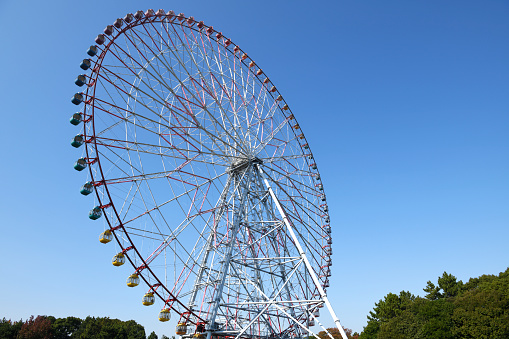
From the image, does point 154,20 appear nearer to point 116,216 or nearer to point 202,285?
point 116,216

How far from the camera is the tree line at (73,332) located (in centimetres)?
6222

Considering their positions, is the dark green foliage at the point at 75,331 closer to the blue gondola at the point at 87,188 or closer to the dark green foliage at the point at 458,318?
the dark green foliage at the point at 458,318

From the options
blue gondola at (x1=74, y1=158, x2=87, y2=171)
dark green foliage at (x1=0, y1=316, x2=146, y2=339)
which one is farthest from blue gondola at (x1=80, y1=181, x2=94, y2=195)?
dark green foliage at (x1=0, y1=316, x2=146, y2=339)

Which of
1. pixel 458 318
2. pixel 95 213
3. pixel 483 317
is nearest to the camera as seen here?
pixel 95 213

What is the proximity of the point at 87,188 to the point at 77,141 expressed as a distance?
8.34ft

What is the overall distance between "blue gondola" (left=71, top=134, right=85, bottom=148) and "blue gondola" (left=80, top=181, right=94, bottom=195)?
205cm

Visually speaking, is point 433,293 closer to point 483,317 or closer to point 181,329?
point 483,317

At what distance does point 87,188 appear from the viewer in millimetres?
18234

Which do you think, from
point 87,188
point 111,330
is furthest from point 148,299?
point 111,330

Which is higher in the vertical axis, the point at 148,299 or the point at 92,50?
the point at 92,50

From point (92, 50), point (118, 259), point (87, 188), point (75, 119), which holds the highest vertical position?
point (92, 50)

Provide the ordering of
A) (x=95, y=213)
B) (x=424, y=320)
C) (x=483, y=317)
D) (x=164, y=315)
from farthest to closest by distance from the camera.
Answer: (x=424, y=320) < (x=483, y=317) < (x=164, y=315) < (x=95, y=213)

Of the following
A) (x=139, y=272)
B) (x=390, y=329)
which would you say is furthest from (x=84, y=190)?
(x=390, y=329)

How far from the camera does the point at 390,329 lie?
4597 centimetres
